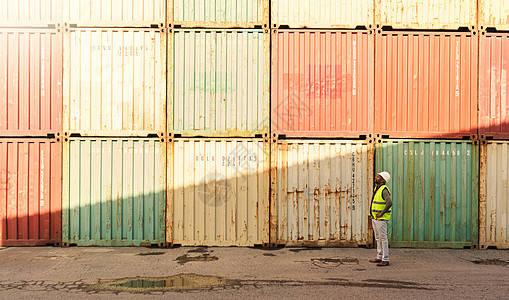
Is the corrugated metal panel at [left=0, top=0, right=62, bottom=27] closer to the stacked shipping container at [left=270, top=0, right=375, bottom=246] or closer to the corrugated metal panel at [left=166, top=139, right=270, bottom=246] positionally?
the corrugated metal panel at [left=166, top=139, right=270, bottom=246]

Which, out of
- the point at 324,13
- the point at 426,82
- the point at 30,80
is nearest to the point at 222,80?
the point at 324,13

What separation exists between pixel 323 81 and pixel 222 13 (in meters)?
3.05

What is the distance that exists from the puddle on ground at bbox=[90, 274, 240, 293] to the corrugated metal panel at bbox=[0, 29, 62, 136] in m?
4.84

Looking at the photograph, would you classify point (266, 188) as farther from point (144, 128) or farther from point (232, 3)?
point (232, 3)

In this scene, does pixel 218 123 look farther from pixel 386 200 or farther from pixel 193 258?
pixel 386 200

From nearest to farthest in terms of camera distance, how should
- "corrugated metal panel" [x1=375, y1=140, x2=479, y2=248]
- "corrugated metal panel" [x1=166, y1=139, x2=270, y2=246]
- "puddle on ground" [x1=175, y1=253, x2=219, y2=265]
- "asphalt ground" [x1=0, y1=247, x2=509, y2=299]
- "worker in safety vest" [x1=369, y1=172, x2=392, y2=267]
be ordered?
"asphalt ground" [x1=0, y1=247, x2=509, y2=299]
"worker in safety vest" [x1=369, y1=172, x2=392, y2=267]
"puddle on ground" [x1=175, y1=253, x2=219, y2=265]
"corrugated metal panel" [x1=166, y1=139, x2=270, y2=246]
"corrugated metal panel" [x1=375, y1=140, x2=479, y2=248]

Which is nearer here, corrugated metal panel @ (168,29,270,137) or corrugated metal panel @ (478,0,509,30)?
corrugated metal panel @ (168,29,270,137)

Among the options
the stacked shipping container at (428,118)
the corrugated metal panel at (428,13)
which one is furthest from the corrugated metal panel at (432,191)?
the corrugated metal panel at (428,13)

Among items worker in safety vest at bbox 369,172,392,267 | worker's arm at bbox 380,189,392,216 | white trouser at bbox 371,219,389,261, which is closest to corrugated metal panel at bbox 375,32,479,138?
worker in safety vest at bbox 369,172,392,267

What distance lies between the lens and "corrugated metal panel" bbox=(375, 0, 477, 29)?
10445 mm

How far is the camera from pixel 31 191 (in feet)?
33.1

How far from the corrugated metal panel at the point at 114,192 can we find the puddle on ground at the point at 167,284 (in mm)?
2818

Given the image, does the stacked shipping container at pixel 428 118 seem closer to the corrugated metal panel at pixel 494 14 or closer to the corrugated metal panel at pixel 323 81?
the corrugated metal panel at pixel 494 14

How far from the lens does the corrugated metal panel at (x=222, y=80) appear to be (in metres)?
10.3
